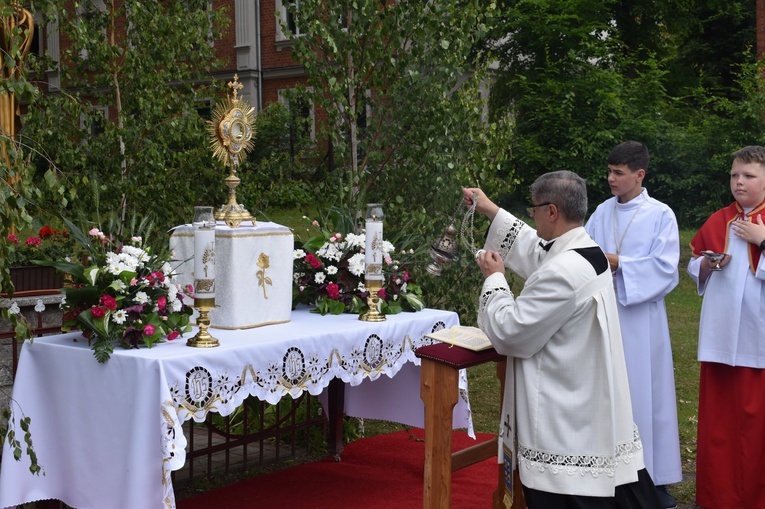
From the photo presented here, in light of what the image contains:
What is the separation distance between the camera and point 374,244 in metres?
4.98

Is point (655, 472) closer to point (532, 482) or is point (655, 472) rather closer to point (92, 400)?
point (532, 482)

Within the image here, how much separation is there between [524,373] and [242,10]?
21.9 metres

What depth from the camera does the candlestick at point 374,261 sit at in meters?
4.96

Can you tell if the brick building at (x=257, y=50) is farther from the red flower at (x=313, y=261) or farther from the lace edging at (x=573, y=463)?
the lace edging at (x=573, y=463)

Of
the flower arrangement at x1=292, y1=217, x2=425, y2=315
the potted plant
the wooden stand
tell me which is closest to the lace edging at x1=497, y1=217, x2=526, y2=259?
the wooden stand

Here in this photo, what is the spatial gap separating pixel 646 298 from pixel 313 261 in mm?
1908

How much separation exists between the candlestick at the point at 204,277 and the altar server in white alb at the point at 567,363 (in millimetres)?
1197

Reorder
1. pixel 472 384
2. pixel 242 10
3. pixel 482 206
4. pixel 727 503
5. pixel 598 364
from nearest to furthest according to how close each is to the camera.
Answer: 1. pixel 598 364
2. pixel 482 206
3. pixel 727 503
4. pixel 472 384
5. pixel 242 10

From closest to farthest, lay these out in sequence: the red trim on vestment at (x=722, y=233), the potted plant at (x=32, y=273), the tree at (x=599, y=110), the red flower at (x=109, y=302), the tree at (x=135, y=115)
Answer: the red flower at (x=109, y=302), the red trim on vestment at (x=722, y=233), the potted plant at (x=32, y=273), the tree at (x=135, y=115), the tree at (x=599, y=110)

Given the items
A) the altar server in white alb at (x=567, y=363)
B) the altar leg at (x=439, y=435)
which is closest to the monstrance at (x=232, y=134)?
the altar leg at (x=439, y=435)

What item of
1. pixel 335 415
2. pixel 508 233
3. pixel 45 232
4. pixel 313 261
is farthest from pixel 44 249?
pixel 508 233

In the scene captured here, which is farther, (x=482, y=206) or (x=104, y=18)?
(x=104, y=18)

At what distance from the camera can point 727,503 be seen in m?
5.11

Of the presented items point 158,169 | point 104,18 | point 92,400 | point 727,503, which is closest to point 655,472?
point 727,503
